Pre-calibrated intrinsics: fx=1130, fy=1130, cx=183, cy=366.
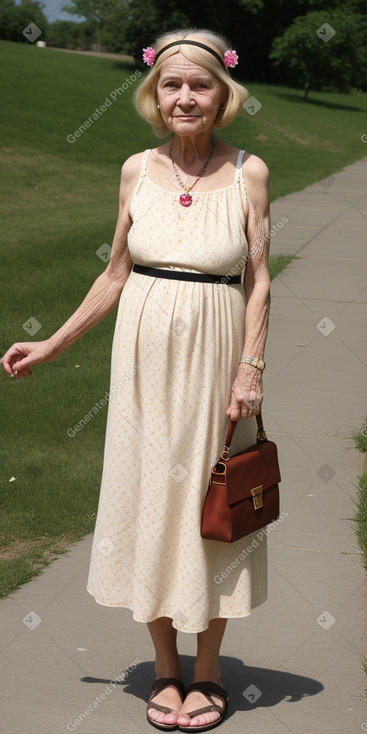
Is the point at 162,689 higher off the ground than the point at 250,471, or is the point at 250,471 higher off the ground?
the point at 250,471

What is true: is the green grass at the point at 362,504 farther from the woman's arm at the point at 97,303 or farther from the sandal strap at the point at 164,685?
the woman's arm at the point at 97,303

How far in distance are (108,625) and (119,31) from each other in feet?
169

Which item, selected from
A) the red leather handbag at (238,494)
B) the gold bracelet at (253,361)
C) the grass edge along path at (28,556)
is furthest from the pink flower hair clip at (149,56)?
the grass edge along path at (28,556)

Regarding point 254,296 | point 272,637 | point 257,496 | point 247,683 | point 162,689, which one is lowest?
point 272,637

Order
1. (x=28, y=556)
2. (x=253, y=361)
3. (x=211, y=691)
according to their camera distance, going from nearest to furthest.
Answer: (x=253, y=361) < (x=211, y=691) < (x=28, y=556)

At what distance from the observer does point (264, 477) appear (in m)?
3.58

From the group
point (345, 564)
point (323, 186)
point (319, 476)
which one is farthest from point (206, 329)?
point (323, 186)

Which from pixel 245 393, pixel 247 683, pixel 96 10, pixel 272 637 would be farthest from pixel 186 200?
pixel 96 10

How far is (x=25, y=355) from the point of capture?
384 centimetres

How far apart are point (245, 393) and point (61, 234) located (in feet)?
34.4

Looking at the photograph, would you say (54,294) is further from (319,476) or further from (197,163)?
(197,163)

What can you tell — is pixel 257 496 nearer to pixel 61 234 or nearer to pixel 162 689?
pixel 162 689

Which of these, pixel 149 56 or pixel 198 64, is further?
pixel 149 56

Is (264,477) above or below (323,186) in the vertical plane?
above
